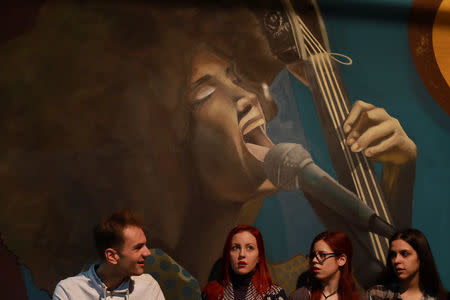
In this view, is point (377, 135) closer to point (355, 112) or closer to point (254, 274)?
point (355, 112)

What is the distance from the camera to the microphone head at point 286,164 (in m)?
4.06

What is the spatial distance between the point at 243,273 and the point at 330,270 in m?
0.61

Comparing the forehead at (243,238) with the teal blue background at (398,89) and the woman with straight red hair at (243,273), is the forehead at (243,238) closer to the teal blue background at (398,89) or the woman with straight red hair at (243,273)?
the woman with straight red hair at (243,273)

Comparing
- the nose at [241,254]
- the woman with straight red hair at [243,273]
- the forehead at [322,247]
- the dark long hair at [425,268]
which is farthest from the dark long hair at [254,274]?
the dark long hair at [425,268]

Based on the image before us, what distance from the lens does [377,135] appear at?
14.1 feet

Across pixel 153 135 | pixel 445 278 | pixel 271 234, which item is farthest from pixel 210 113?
pixel 445 278

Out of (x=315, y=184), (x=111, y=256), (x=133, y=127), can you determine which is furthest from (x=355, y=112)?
(x=111, y=256)

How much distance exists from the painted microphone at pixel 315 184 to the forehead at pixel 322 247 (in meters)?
0.61

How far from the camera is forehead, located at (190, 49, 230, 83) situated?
398 cm

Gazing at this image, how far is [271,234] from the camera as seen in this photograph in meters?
4.00

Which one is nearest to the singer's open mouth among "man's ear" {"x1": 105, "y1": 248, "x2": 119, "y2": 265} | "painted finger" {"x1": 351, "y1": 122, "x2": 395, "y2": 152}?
"painted finger" {"x1": 351, "y1": 122, "x2": 395, "y2": 152}

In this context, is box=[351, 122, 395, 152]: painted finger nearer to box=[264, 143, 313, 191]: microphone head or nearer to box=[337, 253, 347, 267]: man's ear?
box=[264, 143, 313, 191]: microphone head

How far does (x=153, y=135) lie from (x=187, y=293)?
3.96 feet

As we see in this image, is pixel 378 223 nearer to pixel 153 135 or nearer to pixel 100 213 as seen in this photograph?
pixel 153 135
